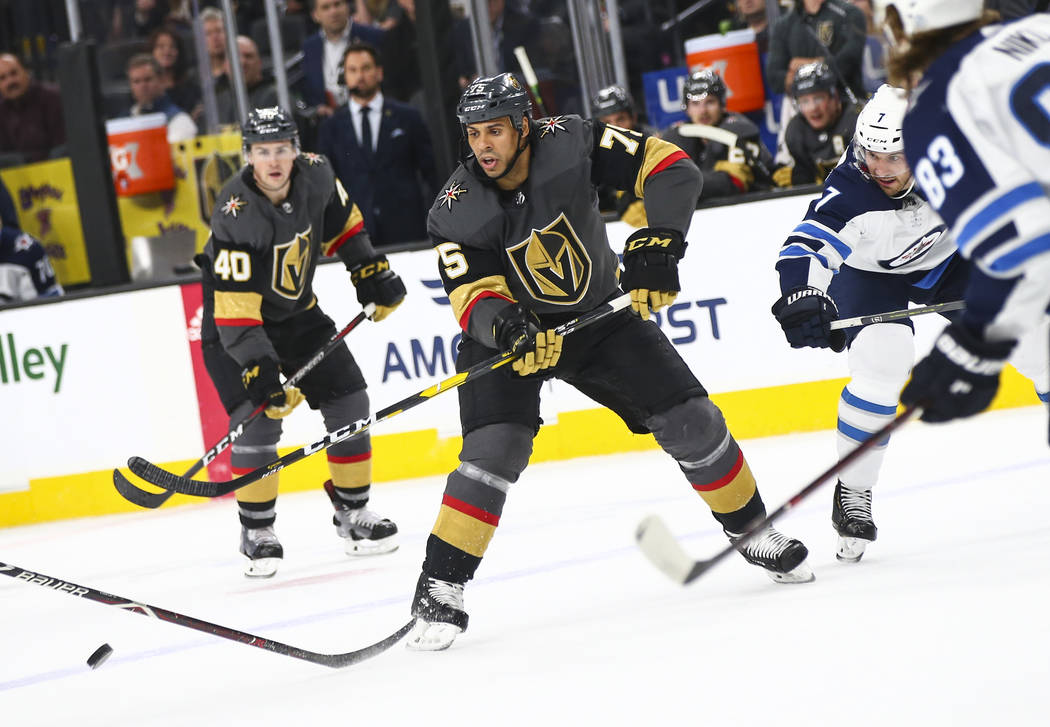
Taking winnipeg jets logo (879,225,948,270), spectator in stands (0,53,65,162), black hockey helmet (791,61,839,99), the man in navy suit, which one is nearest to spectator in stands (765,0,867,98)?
black hockey helmet (791,61,839,99)

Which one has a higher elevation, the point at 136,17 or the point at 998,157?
the point at 136,17

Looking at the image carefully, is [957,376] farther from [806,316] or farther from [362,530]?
[362,530]

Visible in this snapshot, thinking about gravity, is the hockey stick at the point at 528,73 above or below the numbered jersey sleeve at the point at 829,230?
above

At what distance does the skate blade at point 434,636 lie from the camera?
9.01 feet

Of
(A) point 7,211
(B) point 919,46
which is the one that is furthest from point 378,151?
(B) point 919,46

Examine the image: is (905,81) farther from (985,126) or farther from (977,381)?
(977,381)

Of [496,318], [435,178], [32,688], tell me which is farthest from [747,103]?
[32,688]

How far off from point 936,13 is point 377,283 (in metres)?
2.60

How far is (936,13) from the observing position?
1.78m

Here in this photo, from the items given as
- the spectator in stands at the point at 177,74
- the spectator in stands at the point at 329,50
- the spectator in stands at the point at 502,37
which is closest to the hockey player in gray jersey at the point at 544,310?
the spectator in stands at the point at 502,37

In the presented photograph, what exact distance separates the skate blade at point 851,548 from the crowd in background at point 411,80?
240 cm

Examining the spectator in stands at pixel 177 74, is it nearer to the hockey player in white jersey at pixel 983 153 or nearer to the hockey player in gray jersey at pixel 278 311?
the hockey player in gray jersey at pixel 278 311

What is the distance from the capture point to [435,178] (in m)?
5.78

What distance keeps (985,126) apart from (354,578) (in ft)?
8.24
